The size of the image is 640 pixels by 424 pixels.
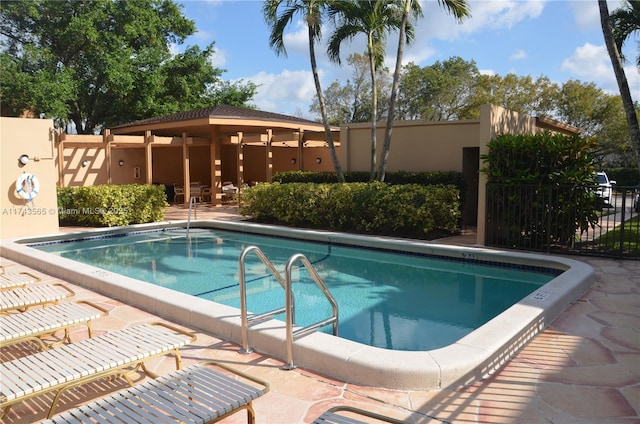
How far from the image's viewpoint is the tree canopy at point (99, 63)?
2319 cm

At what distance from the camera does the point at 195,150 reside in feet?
79.9

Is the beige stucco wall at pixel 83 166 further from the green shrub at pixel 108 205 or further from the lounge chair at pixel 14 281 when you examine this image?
the lounge chair at pixel 14 281

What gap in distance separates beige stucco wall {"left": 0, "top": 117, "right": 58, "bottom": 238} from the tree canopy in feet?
39.4

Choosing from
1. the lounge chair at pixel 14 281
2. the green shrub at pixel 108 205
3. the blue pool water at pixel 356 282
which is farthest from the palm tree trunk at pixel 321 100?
the lounge chair at pixel 14 281

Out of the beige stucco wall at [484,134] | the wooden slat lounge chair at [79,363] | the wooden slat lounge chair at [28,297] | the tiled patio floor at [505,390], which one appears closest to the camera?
the wooden slat lounge chair at [79,363]

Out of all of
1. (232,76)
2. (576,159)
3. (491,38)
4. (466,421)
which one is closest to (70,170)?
(232,76)

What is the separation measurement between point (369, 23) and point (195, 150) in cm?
1346

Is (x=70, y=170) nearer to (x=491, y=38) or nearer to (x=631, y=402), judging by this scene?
(x=491, y=38)

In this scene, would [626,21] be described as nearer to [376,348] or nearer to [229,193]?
[229,193]

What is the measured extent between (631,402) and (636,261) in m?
5.90

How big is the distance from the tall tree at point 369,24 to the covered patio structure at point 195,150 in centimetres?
504

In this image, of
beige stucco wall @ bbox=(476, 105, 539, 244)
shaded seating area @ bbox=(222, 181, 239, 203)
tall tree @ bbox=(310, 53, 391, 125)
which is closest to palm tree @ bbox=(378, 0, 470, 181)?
beige stucco wall @ bbox=(476, 105, 539, 244)

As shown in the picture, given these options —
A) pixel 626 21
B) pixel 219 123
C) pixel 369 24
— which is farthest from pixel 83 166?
pixel 626 21

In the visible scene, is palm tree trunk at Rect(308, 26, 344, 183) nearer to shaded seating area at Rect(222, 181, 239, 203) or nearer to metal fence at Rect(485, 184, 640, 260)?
metal fence at Rect(485, 184, 640, 260)
